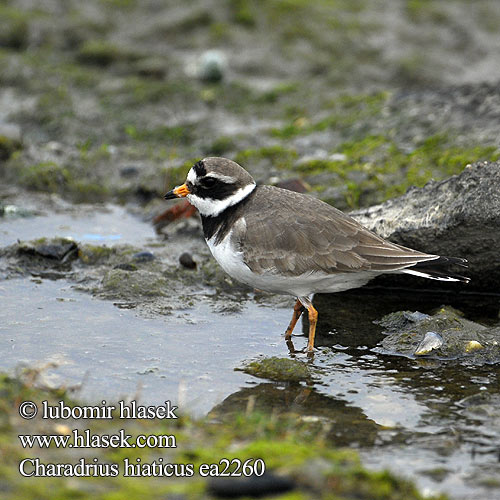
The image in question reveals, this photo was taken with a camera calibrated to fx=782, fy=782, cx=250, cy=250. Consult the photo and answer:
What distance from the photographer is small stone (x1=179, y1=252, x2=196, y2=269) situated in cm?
849

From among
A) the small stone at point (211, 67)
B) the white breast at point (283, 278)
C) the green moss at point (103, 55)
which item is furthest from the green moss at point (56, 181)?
the white breast at point (283, 278)

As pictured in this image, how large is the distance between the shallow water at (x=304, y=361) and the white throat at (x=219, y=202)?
97cm

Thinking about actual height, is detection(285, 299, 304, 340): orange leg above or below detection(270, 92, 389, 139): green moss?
below

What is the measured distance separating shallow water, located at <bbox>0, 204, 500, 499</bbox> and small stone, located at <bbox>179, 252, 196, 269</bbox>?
2.52ft

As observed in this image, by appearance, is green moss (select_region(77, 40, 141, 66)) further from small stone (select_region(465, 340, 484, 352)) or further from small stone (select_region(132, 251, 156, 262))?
small stone (select_region(465, 340, 484, 352))

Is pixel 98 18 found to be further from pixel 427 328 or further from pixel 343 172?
pixel 427 328

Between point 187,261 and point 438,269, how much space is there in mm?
2841

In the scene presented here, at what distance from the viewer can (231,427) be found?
507 centimetres

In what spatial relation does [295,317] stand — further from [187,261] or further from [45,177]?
[45,177]

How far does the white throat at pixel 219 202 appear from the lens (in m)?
7.38

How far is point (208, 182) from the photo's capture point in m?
7.42

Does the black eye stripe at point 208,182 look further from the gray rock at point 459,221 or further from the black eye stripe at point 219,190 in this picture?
the gray rock at point 459,221

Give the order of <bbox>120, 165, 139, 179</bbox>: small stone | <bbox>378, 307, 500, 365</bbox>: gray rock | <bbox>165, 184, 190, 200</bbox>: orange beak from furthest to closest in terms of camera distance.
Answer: <bbox>120, 165, 139, 179</bbox>: small stone, <bbox>165, 184, 190, 200</bbox>: orange beak, <bbox>378, 307, 500, 365</bbox>: gray rock

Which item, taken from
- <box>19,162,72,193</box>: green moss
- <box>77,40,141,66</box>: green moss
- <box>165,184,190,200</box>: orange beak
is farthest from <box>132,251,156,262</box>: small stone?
<box>77,40,141,66</box>: green moss
